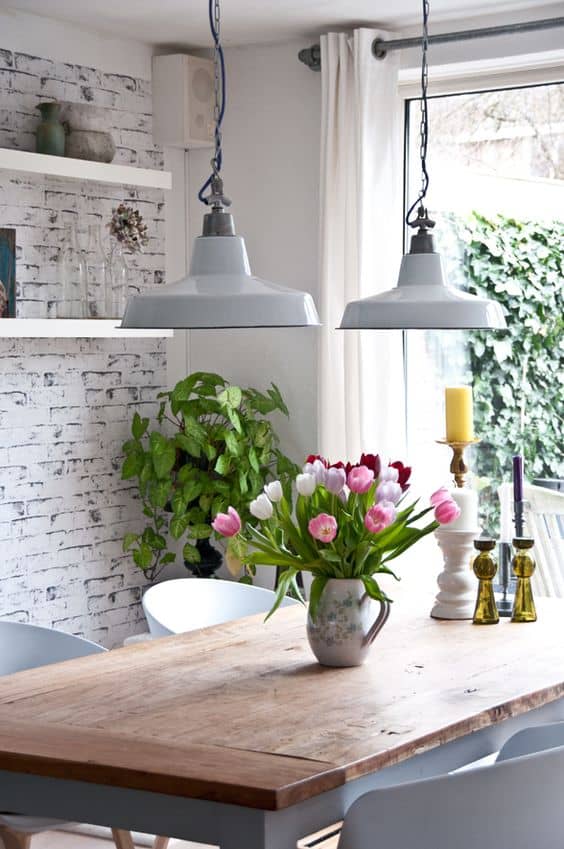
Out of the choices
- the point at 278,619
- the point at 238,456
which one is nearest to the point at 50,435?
the point at 238,456

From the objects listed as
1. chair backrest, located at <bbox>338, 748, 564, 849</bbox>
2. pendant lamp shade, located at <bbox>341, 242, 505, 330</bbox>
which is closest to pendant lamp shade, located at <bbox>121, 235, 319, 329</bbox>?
pendant lamp shade, located at <bbox>341, 242, 505, 330</bbox>

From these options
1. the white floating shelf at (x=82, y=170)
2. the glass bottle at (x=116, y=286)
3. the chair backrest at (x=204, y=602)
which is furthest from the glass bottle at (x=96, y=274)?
the chair backrest at (x=204, y=602)

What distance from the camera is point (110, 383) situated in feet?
16.4

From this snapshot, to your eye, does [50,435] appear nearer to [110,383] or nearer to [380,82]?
[110,383]

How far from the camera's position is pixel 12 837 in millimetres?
2912

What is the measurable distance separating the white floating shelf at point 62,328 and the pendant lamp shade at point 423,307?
1477 millimetres

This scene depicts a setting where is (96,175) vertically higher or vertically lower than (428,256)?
higher

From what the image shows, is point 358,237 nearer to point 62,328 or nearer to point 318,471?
point 62,328

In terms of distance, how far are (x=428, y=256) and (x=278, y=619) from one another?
3.31 feet

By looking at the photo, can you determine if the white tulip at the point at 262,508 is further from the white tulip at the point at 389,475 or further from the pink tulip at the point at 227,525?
the white tulip at the point at 389,475

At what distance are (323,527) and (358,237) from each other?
215cm

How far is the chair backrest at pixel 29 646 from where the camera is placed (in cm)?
327

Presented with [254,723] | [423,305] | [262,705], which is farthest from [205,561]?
[254,723]

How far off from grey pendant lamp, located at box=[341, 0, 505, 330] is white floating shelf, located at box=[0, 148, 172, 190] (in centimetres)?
180
